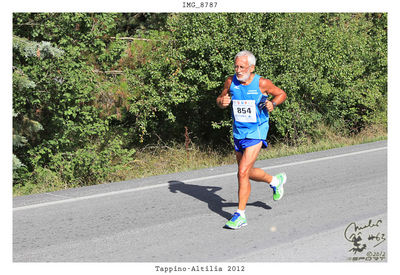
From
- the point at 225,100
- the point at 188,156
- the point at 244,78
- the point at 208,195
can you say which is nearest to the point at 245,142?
the point at 225,100

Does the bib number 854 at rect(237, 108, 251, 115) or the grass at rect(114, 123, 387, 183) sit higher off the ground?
the bib number 854 at rect(237, 108, 251, 115)

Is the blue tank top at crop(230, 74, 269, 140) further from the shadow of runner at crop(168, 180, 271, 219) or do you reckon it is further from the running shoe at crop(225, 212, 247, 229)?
the shadow of runner at crop(168, 180, 271, 219)

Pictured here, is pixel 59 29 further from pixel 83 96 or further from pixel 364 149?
pixel 364 149

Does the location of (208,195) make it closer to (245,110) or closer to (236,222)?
(236,222)

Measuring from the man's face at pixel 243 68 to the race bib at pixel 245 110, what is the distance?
276 millimetres

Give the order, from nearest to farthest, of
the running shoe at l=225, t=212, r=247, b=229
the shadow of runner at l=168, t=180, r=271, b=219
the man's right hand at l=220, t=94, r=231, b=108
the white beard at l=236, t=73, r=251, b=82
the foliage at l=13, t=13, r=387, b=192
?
1. the running shoe at l=225, t=212, r=247, b=229
2. the white beard at l=236, t=73, r=251, b=82
3. the man's right hand at l=220, t=94, r=231, b=108
4. the shadow of runner at l=168, t=180, r=271, b=219
5. the foliage at l=13, t=13, r=387, b=192

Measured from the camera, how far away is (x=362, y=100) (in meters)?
14.8

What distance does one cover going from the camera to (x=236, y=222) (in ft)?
19.8

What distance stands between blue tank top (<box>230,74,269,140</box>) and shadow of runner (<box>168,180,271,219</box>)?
1.15 metres

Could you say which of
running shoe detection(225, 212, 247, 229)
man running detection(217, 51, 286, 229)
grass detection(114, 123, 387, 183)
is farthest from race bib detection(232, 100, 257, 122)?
grass detection(114, 123, 387, 183)

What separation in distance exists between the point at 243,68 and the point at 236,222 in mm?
1822

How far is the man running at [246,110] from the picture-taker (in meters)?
6.08

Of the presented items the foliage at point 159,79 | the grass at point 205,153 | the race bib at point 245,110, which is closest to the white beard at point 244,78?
the race bib at point 245,110

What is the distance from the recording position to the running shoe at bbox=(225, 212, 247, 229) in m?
5.99
